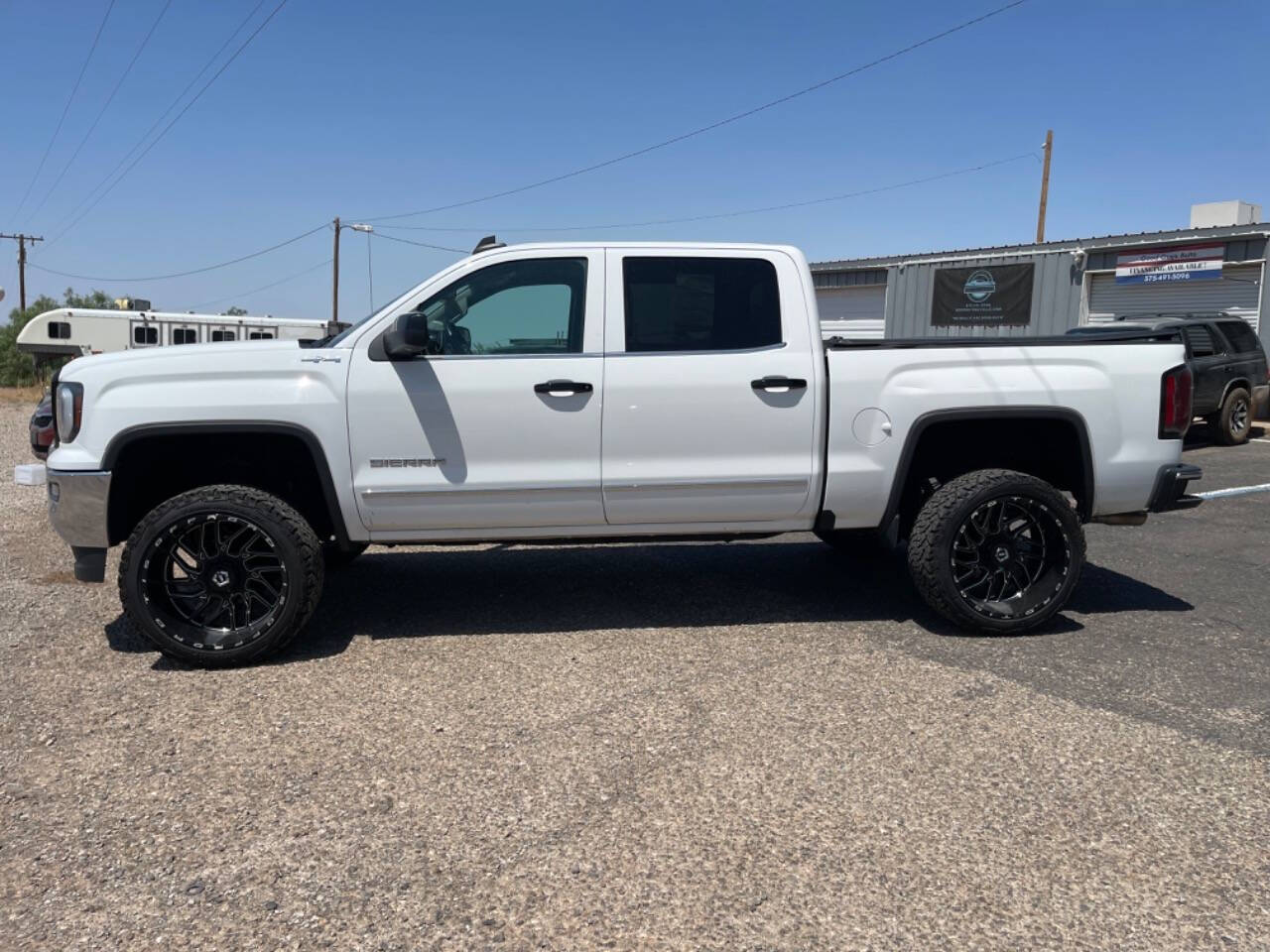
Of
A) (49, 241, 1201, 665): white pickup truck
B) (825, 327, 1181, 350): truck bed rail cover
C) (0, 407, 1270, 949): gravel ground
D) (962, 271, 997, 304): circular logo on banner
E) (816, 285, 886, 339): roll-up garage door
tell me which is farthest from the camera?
(816, 285, 886, 339): roll-up garage door

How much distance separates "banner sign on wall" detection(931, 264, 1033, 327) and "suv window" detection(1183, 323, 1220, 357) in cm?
857

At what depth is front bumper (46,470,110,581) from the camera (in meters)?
4.63

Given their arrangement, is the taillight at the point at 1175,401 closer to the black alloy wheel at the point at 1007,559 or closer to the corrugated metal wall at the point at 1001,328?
the black alloy wheel at the point at 1007,559

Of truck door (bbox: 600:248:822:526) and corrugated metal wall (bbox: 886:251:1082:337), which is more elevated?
corrugated metal wall (bbox: 886:251:1082:337)

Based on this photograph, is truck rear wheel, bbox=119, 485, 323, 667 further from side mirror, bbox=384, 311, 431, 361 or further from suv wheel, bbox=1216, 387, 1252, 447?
suv wheel, bbox=1216, 387, 1252, 447

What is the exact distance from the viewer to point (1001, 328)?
76.0 feet

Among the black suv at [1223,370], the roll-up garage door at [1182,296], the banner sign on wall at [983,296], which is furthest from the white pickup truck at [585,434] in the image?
the banner sign on wall at [983,296]

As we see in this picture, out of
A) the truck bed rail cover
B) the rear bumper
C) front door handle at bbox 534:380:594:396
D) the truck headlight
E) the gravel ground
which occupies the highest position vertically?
the truck bed rail cover

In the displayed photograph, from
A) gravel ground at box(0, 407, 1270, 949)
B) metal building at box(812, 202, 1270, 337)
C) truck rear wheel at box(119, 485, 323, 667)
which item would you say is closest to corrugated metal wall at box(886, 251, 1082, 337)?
metal building at box(812, 202, 1270, 337)

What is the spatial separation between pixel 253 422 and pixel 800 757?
2921 millimetres

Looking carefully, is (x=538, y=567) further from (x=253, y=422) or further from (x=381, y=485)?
(x=253, y=422)

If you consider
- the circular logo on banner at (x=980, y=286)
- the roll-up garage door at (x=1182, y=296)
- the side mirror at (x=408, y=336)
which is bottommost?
the side mirror at (x=408, y=336)

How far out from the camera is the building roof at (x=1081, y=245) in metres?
18.5

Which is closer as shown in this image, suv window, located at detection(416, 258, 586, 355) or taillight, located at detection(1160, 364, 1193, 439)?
suv window, located at detection(416, 258, 586, 355)
